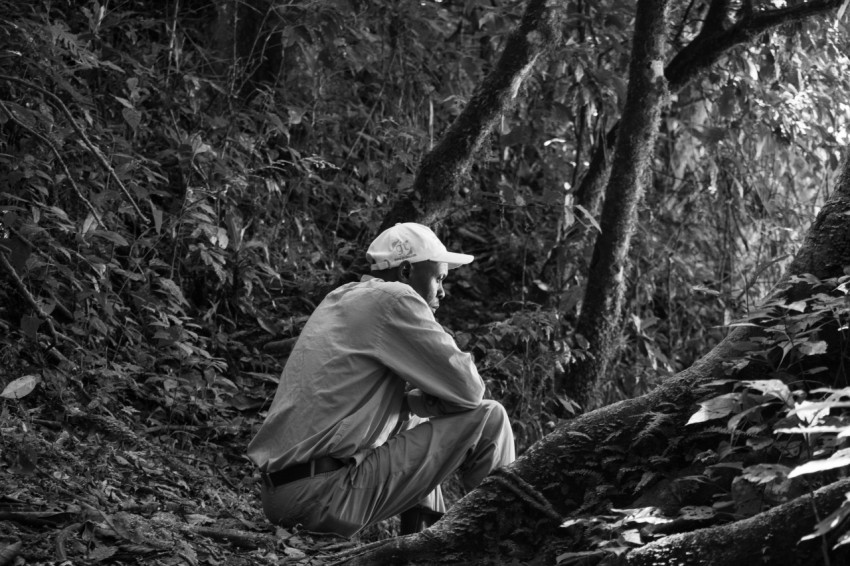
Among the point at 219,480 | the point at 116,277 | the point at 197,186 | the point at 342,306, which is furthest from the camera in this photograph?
the point at 197,186

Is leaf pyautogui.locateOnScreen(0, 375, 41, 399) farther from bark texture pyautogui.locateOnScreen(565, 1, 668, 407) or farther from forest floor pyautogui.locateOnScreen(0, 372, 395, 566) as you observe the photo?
bark texture pyautogui.locateOnScreen(565, 1, 668, 407)

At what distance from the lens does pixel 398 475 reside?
391 cm

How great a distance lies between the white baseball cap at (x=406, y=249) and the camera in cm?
417

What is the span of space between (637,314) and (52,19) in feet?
16.0

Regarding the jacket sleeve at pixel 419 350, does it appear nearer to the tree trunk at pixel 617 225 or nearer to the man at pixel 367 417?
the man at pixel 367 417

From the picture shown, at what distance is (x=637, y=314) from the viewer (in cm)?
782

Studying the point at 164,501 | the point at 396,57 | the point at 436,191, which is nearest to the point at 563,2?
the point at 436,191

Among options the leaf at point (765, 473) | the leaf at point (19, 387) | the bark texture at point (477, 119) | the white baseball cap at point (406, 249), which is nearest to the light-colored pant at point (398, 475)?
the white baseball cap at point (406, 249)

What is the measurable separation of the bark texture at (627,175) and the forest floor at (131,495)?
6.59ft

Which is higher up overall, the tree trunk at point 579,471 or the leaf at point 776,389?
the leaf at point 776,389

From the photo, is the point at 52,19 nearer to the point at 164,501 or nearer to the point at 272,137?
the point at 272,137

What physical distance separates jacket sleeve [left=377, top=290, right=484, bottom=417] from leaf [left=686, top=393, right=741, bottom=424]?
1411mm

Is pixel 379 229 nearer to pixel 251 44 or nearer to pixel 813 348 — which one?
pixel 251 44

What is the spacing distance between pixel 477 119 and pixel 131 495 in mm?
3190
